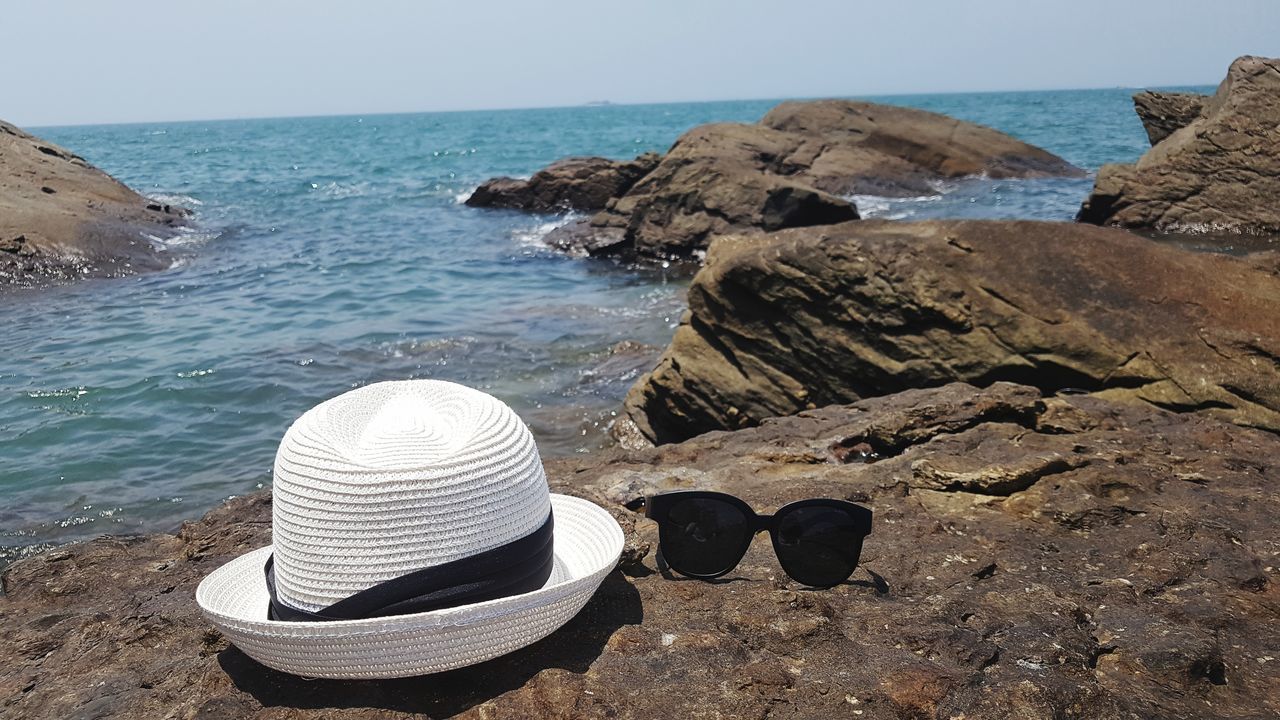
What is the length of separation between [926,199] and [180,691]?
22.1 meters

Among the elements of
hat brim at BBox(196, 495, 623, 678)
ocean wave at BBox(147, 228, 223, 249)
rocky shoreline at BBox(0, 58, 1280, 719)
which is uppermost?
hat brim at BBox(196, 495, 623, 678)

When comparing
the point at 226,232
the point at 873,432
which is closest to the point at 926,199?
the point at 226,232

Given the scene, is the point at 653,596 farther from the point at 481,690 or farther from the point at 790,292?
the point at 790,292

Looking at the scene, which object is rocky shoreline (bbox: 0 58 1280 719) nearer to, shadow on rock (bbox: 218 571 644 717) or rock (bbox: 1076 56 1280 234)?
shadow on rock (bbox: 218 571 644 717)

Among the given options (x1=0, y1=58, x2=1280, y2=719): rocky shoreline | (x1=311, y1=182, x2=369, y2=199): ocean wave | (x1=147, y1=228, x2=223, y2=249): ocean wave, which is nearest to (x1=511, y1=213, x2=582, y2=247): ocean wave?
(x1=147, y1=228, x2=223, y2=249): ocean wave

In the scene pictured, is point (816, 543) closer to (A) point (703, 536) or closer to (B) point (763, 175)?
(A) point (703, 536)

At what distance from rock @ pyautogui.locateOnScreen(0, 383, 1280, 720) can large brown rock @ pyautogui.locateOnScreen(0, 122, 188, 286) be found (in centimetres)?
1230

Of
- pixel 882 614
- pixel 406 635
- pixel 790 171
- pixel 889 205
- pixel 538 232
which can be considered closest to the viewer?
pixel 406 635

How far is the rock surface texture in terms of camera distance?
645 inches

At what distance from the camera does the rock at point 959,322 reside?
17.6 ft

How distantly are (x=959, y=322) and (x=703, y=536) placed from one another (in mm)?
3724

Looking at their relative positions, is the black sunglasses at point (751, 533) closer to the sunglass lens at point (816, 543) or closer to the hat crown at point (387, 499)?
the sunglass lens at point (816, 543)

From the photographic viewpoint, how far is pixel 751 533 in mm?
2891

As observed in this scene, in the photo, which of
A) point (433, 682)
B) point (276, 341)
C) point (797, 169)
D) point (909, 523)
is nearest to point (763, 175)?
point (797, 169)
